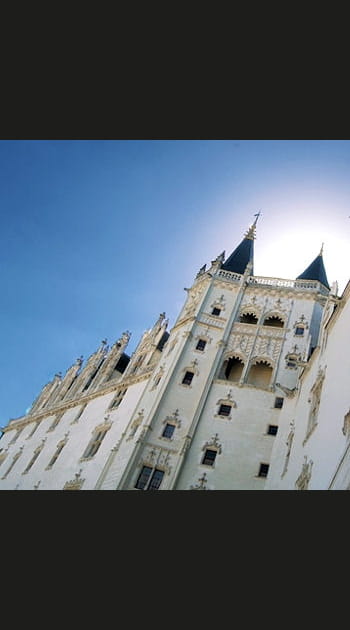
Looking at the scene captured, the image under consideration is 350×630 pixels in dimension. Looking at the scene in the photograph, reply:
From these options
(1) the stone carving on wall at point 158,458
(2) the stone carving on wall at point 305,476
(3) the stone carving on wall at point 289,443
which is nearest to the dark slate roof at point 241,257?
(1) the stone carving on wall at point 158,458

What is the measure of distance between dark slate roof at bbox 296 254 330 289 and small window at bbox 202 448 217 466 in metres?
16.2

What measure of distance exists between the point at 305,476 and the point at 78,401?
27.8 meters

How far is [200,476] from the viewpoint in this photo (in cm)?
2638

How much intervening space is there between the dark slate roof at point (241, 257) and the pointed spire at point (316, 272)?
14.7ft

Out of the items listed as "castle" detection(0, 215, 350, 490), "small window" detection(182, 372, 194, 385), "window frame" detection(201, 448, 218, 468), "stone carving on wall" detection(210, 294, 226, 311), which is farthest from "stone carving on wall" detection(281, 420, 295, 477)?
"stone carving on wall" detection(210, 294, 226, 311)

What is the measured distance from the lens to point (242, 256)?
4250cm

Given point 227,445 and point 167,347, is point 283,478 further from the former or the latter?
point 167,347

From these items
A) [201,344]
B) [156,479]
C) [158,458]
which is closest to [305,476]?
[156,479]

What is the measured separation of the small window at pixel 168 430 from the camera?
28.2 m

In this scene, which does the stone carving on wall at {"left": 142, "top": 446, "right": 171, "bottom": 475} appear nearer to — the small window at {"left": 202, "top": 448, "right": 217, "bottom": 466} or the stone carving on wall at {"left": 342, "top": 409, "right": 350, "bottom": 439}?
the small window at {"left": 202, "top": 448, "right": 217, "bottom": 466}

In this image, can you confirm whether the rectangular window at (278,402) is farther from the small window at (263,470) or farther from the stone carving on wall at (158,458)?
the stone carving on wall at (158,458)

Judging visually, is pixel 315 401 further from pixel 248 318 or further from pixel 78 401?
pixel 78 401

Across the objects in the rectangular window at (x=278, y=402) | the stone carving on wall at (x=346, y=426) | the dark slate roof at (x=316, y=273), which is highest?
the dark slate roof at (x=316, y=273)

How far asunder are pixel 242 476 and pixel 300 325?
11.3 meters
